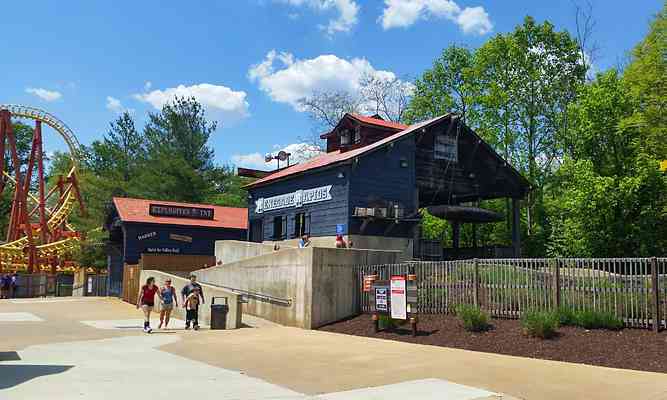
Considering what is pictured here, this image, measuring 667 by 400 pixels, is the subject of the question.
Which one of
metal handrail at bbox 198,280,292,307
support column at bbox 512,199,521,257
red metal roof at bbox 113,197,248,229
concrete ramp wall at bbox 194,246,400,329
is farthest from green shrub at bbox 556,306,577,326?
red metal roof at bbox 113,197,248,229

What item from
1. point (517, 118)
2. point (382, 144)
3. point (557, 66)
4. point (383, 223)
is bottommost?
point (383, 223)

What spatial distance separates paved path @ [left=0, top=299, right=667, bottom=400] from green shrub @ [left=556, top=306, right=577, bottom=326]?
7.17ft

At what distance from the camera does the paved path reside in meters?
9.09

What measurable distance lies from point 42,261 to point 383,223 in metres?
41.7

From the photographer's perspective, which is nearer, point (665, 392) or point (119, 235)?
point (665, 392)

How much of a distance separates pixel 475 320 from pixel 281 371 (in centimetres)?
582

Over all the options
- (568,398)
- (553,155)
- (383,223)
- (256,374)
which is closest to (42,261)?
(383,223)

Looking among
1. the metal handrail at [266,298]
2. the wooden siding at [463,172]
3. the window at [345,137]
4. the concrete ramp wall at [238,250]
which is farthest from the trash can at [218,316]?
the window at [345,137]

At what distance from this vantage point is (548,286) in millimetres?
14945

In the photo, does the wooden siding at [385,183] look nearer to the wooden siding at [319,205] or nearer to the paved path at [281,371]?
the wooden siding at [319,205]

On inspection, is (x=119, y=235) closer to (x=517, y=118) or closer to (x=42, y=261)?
(x=42, y=261)

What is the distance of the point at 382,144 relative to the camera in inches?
1086

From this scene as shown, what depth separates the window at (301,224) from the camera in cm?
2948

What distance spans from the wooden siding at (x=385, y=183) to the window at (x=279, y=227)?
6.06 metres
